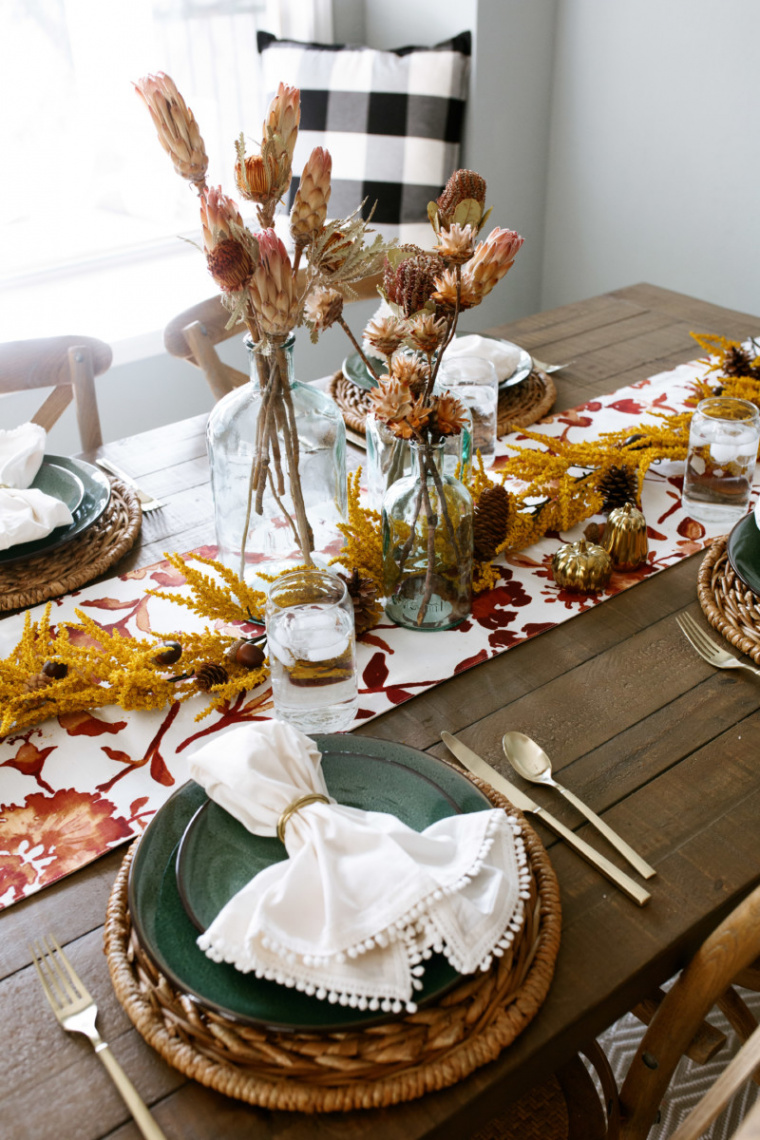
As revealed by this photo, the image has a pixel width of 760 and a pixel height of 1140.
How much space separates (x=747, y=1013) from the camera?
3.32 feet

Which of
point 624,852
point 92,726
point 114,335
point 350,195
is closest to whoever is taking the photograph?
point 624,852

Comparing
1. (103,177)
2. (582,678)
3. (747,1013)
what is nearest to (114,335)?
(103,177)

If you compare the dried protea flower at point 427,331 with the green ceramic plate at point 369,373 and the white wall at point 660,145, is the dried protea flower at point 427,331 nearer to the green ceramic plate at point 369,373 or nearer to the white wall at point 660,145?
the green ceramic plate at point 369,373

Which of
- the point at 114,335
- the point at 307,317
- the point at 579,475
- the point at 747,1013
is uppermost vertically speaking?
the point at 307,317

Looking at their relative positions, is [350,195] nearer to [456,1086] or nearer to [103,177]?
[103,177]

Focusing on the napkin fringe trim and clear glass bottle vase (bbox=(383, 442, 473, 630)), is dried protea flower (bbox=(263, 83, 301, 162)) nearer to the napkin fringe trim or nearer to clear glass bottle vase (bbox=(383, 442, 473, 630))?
clear glass bottle vase (bbox=(383, 442, 473, 630))

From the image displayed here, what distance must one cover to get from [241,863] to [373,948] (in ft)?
0.40

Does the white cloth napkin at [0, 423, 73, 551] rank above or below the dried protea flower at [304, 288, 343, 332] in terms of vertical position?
below

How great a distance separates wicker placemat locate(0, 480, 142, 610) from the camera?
1.02 meters

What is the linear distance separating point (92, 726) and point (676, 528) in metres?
0.69

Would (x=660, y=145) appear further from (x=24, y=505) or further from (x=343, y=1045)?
(x=343, y=1045)

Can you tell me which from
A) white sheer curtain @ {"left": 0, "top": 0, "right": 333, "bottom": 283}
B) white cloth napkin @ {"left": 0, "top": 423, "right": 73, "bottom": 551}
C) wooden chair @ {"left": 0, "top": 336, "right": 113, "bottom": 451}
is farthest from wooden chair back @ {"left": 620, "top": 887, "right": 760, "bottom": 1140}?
white sheer curtain @ {"left": 0, "top": 0, "right": 333, "bottom": 283}

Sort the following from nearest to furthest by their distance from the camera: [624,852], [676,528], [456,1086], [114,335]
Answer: [456,1086] → [624,852] → [676,528] → [114,335]

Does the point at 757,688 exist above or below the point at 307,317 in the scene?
below
